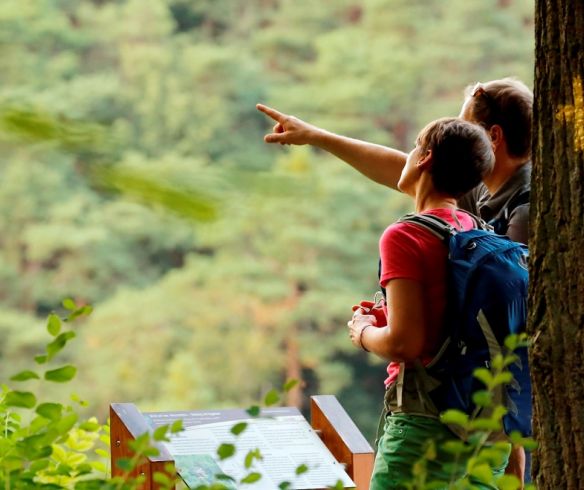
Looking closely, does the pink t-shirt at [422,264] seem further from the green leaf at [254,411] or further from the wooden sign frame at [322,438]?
the green leaf at [254,411]

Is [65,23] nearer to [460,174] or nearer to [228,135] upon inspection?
[228,135]

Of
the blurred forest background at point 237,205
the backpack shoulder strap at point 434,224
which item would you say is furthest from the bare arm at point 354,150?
the blurred forest background at point 237,205

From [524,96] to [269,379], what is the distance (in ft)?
48.1

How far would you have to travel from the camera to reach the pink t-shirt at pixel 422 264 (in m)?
1.47

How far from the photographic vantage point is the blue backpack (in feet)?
4.81

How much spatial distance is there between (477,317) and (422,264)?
0.31 feet

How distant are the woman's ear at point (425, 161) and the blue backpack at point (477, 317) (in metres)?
0.08

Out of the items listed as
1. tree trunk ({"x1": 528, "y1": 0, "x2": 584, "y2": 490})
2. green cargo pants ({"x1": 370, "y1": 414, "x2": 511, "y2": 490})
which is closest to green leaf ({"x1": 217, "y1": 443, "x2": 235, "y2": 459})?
tree trunk ({"x1": 528, "y1": 0, "x2": 584, "y2": 490})

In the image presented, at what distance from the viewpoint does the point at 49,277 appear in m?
16.7

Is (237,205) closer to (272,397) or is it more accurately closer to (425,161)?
(425,161)

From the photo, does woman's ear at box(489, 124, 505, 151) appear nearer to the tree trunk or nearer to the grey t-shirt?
the grey t-shirt

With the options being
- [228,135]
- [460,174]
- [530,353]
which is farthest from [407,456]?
[228,135]

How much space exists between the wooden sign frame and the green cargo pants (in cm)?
19

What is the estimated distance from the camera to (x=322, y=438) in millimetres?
1881
